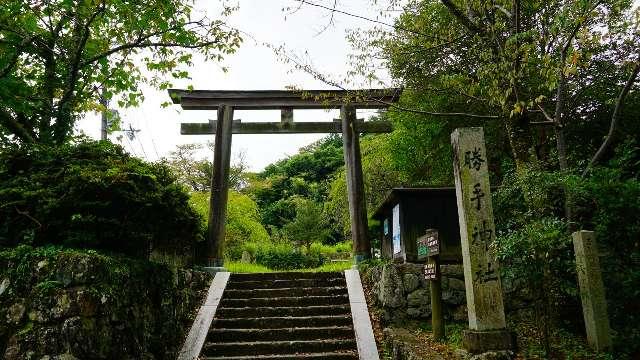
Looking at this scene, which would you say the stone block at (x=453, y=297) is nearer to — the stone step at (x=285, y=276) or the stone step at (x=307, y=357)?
the stone step at (x=285, y=276)

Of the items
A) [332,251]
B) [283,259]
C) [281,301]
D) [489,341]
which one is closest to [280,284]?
[281,301]

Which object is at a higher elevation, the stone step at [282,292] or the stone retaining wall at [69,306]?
the stone retaining wall at [69,306]

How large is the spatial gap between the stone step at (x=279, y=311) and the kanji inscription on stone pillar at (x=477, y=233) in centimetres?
327

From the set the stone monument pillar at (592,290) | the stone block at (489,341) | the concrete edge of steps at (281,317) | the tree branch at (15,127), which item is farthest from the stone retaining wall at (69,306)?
the stone monument pillar at (592,290)

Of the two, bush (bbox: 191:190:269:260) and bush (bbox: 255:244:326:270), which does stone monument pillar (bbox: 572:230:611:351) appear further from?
bush (bbox: 255:244:326:270)

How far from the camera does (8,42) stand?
21.0 feet

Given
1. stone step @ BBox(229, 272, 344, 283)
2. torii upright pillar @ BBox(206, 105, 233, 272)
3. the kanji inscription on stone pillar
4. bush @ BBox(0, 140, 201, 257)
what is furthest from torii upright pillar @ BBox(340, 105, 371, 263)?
bush @ BBox(0, 140, 201, 257)

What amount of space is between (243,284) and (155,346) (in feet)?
12.4

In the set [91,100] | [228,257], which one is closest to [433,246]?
[91,100]

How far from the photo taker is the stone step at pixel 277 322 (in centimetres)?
840

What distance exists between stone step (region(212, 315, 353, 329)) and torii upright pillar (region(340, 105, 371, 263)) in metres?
2.95

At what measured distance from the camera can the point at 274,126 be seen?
1281 centimetres

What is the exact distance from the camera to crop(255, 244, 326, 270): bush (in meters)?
21.4

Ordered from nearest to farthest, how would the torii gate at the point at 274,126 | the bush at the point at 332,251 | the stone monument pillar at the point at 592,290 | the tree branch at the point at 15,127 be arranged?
the stone monument pillar at the point at 592,290
the tree branch at the point at 15,127
the torii gate at the point at 274,126
the bush at the point at 332,251
